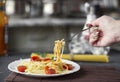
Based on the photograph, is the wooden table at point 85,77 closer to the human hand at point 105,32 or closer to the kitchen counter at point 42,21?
the human hand at point 105,32

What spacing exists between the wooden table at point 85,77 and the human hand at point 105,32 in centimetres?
12

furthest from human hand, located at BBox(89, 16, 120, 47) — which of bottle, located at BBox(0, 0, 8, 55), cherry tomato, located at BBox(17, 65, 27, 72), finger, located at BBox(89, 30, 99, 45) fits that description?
bottle, located at BBox(0, 0, 8, 55)

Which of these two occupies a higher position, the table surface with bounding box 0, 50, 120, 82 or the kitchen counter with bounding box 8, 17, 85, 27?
the kitchen counter with bounding box 8, 17, 85, 27

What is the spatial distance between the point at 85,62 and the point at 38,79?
380 mm

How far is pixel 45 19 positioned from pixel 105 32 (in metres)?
0.85

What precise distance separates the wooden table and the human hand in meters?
0.12

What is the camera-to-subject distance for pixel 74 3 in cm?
188

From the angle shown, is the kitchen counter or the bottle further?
the kitchen counter

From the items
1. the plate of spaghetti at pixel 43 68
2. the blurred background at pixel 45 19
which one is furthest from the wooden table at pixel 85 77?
the blurred background at pixel 45 19

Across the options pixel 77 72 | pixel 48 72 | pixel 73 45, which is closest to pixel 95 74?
pixel 77 72

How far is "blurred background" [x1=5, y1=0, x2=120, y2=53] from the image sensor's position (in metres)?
1.81

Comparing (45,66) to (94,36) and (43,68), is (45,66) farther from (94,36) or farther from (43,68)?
(94,36)

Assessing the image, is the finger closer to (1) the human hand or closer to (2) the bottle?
(1) the human hand

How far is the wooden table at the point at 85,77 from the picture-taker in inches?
31.9
